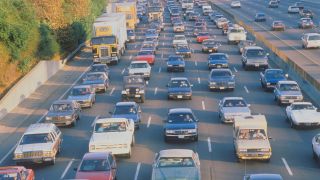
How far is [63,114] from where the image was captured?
122ft

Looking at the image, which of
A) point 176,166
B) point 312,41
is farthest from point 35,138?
point 312,41

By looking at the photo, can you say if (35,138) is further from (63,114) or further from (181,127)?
(63,114)

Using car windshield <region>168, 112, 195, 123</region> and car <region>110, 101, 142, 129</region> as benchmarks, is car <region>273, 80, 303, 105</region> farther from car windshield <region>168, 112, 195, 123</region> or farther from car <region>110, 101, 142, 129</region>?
car windshield <region>168, 112, 195, 123</region>

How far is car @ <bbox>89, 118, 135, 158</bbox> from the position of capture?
2952 cm

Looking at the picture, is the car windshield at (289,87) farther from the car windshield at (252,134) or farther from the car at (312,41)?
the car at (312,41)

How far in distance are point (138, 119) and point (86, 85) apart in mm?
10728

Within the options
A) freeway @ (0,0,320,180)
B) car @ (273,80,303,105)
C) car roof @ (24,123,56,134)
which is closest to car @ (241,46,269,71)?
freeway @ (0,0,320,180)

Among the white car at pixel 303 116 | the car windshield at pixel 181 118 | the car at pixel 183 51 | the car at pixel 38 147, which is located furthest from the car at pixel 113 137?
the car at pixel 183 51

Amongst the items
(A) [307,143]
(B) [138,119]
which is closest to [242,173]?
(A) [307,143]

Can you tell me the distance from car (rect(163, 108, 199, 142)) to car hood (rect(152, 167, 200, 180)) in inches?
322

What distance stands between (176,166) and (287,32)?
2481 inches

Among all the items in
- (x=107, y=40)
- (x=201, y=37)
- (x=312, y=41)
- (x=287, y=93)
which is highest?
(x=287, y=93)

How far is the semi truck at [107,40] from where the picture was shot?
62.8 m

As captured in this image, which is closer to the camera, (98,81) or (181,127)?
(181,127)
